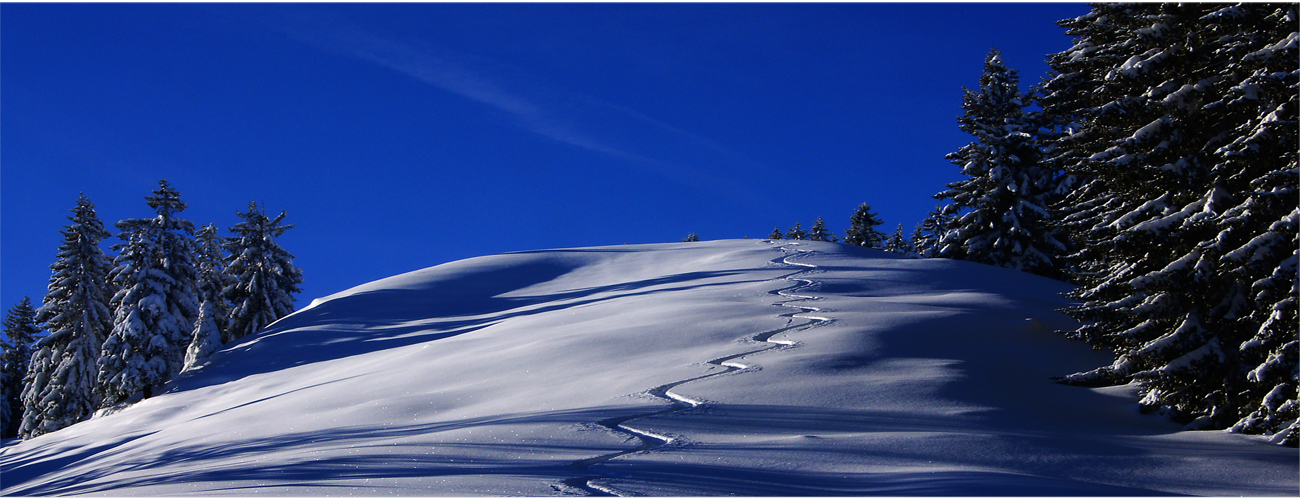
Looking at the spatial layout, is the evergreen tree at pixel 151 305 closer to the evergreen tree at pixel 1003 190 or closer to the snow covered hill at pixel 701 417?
the snow covered hill at pixel 701 417

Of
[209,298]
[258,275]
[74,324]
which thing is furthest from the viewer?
[209,298]

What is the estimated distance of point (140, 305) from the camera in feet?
91.2

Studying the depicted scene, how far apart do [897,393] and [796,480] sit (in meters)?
3.91

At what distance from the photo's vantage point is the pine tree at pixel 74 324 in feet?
102

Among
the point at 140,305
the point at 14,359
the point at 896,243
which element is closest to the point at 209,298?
the point at 140,305

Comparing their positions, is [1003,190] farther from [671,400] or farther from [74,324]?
[74,324]

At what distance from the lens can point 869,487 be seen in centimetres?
565

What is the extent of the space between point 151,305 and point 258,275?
758cm

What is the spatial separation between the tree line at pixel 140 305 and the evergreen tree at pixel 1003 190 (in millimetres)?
29130

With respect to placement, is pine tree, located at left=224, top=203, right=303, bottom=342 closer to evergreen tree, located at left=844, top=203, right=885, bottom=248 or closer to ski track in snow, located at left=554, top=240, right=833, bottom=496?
ski track in snow, located at left=554, top=240, right=833, bottom=496

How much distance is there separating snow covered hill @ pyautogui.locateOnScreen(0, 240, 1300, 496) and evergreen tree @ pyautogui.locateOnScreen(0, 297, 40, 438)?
36.5 metres

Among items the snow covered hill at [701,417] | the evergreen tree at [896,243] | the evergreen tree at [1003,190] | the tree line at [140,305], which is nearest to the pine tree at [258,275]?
the tree line at [140,305]

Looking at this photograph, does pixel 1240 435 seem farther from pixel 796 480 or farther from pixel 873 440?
pixel 796 480

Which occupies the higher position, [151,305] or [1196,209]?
[151,305]
